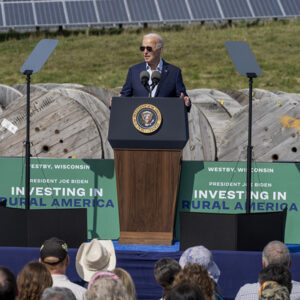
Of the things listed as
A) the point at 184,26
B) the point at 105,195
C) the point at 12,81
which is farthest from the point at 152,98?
the point at 184,26

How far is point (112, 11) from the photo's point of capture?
25.0 m

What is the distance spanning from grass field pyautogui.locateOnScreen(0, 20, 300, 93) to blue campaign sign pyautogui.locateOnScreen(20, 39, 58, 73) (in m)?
10.9

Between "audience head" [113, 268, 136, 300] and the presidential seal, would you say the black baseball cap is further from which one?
the presidential seal

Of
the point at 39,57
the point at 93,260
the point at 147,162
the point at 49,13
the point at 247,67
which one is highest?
the point at 49,13

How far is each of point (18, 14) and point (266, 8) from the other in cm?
726

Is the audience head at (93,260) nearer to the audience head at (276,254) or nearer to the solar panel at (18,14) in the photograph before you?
the audience head at (276,254)

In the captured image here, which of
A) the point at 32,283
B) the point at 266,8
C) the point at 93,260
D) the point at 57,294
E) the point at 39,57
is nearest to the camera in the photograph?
the point at 57,294

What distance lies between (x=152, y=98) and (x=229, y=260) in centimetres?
166

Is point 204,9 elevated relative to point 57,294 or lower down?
elevated

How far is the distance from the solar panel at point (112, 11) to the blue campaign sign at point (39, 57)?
15610 millimetres

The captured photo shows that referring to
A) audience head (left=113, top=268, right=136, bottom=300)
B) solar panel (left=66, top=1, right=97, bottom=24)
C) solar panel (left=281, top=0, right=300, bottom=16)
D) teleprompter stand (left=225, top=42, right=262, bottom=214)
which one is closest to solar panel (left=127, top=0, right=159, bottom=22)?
solar panel (left=66, top=1, right=97, bottom=24)

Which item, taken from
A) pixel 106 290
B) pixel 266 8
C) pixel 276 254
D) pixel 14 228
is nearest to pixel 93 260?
pixel 276 254

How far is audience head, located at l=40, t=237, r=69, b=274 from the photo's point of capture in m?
5.60

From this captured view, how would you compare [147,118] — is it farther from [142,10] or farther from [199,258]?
[142,10]
